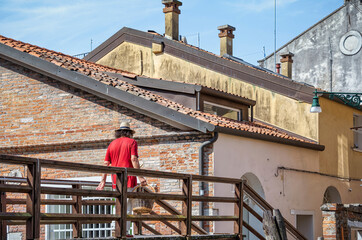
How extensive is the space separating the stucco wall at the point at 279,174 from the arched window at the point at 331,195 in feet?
0.45

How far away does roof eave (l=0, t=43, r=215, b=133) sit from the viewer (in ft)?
49.1

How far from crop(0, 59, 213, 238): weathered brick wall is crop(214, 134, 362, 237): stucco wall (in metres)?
0.64

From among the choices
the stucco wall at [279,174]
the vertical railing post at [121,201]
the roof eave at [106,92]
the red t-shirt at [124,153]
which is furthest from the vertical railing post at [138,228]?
the vertical railing post at [121,201]

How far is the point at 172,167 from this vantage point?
50.6ft

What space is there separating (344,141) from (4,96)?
11178 mm

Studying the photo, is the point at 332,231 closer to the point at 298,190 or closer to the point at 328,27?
the point at 298,190

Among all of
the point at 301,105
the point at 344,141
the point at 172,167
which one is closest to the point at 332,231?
the point at 172,167

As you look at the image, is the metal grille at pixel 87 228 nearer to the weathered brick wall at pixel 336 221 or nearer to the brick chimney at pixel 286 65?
the weathered brick wall at pixel 336 221

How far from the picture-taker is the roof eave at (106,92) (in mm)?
14961

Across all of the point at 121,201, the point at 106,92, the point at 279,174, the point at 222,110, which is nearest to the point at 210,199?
the point at 121,201

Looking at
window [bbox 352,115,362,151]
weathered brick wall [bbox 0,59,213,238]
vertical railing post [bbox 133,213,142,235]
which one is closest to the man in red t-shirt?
vertical railing post [bbox 133,213,142,235]

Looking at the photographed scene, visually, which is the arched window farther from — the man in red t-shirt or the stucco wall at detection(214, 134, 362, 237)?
the man in red t-shirt

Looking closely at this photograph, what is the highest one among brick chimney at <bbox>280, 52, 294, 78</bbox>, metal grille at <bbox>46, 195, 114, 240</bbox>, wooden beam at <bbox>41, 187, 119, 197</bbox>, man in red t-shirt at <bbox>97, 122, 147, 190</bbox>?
brick chimney at <bbox>280, 52, 294, 78</bbox>

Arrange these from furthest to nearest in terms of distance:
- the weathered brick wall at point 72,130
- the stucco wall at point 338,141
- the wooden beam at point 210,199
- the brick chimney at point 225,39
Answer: the brick chimney at point 225,39, the stucco wall at point 338,141, the weathered brick wall at point 72,130, the wooden beam at point 210,199
